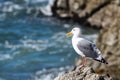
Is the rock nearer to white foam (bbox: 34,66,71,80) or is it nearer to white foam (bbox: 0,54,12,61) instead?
white foam (bbox: 34,66,71,80)

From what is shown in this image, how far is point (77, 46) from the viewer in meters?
14.2

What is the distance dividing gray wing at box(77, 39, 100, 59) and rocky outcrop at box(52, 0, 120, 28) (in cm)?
2492

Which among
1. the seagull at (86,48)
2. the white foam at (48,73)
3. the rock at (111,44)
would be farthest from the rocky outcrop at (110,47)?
the seagull at (86,48)

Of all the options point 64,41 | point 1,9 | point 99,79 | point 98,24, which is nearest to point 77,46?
point 99,79

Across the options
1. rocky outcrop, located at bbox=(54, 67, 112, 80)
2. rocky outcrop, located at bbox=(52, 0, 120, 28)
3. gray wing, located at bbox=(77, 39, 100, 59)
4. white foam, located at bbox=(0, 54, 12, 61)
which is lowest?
rocky outcrop, located at bbox=(54, 67, 112, 80)

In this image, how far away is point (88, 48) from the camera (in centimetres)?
1401

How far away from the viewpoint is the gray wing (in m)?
13.8

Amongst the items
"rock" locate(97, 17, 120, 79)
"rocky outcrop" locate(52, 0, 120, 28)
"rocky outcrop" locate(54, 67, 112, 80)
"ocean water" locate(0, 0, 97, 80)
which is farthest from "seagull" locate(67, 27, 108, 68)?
"rocky outcrop" locate(52, 0, 120, 28)

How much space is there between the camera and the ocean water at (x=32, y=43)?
31.2m

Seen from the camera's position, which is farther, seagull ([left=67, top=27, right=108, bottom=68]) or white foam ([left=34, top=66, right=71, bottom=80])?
white foam ([left=34, top=66, right=71, bottom=80])

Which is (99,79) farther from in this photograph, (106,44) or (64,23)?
(64,23)

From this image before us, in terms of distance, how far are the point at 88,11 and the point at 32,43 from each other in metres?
6.02

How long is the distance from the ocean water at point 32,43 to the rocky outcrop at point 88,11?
2.50 feet

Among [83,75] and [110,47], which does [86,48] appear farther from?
[110,47]
